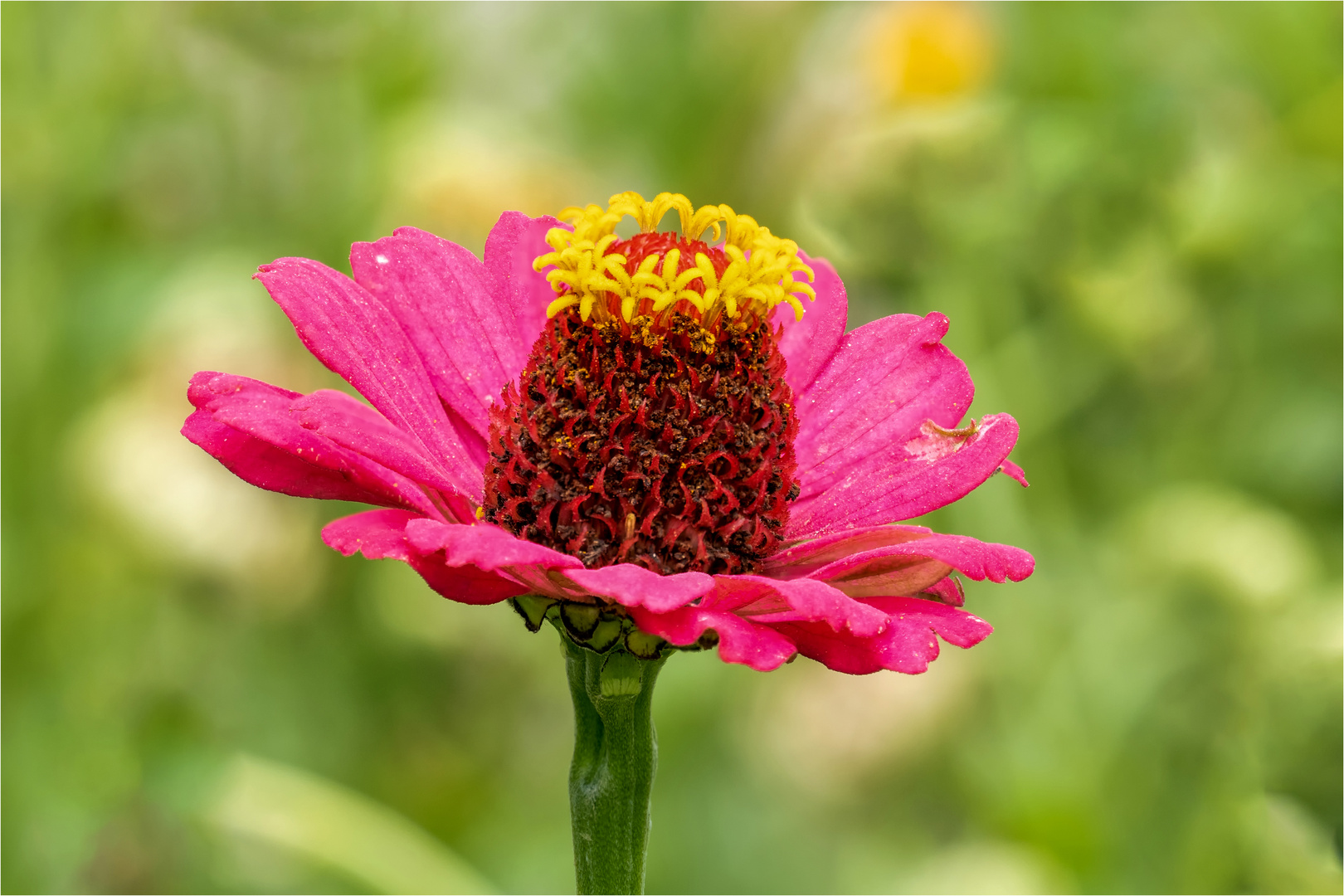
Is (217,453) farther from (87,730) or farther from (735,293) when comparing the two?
(87,730)

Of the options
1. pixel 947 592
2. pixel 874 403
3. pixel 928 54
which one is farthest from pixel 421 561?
pixel 928 54

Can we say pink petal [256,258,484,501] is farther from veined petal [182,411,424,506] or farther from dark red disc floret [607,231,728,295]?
dark red disc floret [607,231,728,295]

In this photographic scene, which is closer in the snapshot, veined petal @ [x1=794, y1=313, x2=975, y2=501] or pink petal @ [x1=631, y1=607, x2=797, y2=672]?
pink petal @ [x1=631, y1=607, x2=797, y2=672]

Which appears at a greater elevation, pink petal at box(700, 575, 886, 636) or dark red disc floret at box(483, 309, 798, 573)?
dark red disc floret at box(483, 309, 798, 573)

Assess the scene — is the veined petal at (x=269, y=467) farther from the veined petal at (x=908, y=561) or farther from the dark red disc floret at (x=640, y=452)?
the veined petal at (x=908, y=561)

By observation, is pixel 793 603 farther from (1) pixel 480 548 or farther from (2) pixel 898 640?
(1) pixel 480 548

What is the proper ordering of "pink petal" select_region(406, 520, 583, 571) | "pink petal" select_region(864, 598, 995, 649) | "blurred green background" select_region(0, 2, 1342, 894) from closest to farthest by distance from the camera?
1. "pink petal" select_region(406, 520, 583, 571)
2. "pink petal" select_region(864, 598, 995, 649)
3. "blurred green background" select_region(0, 2, 1342, 894)

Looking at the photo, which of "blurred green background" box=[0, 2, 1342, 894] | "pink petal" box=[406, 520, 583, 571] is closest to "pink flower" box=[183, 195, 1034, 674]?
"pink petal" box=[406, 520, 583, 571]
